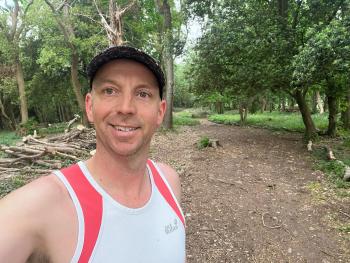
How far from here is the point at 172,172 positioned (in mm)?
2189

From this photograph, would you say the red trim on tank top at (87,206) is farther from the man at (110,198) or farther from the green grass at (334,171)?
the green grass at (334,171)

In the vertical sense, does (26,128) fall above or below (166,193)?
below

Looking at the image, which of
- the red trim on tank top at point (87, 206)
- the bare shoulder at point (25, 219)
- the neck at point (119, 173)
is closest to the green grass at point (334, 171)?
the neck at point (119, 173)

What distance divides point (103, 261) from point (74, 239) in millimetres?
158

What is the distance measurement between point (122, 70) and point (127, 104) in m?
0.19

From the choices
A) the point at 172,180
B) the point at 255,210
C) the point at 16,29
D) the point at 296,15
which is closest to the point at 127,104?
the point at 172,180

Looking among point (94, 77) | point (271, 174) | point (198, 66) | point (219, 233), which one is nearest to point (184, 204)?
point (219, 233)

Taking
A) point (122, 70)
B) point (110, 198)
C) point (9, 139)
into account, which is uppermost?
point (122, 70)

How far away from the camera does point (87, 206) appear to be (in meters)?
1.46

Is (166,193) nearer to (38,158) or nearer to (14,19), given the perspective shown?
(38,158)

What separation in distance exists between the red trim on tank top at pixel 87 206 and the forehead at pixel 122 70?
503 mm

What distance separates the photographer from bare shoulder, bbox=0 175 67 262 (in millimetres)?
1253

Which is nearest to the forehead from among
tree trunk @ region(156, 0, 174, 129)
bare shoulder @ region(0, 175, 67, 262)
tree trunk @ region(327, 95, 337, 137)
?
bare shoulder @ region(0, 175, 67, 262)

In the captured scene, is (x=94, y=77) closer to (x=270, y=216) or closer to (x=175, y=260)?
(x=175, y=260)
